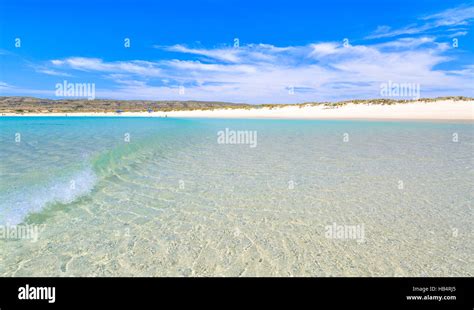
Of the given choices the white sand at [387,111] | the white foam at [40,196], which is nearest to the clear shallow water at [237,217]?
the white foam at [40,196]

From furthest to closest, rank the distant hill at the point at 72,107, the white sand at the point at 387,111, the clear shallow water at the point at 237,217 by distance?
the distant hill at the point at 72,107, the white sand at the point at 387,111, the clear shallow water at the point at 237,217

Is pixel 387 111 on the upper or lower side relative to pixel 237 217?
upper

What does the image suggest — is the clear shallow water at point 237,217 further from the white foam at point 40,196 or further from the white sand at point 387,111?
the white sand at point 387,111

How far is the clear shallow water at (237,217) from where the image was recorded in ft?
12.6

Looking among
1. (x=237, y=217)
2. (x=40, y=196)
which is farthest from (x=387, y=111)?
(x=40, y=196)

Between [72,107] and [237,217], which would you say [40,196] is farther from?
[72,107]

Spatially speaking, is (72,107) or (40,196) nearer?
(40,196)

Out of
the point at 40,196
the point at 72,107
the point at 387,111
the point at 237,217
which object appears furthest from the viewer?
the point at 72,107

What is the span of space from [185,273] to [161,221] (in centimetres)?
183

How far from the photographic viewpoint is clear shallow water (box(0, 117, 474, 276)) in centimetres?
383

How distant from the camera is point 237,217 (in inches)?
215

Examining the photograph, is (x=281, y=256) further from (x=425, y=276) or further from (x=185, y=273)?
(x=425, y=276)

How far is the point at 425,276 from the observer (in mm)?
3586
